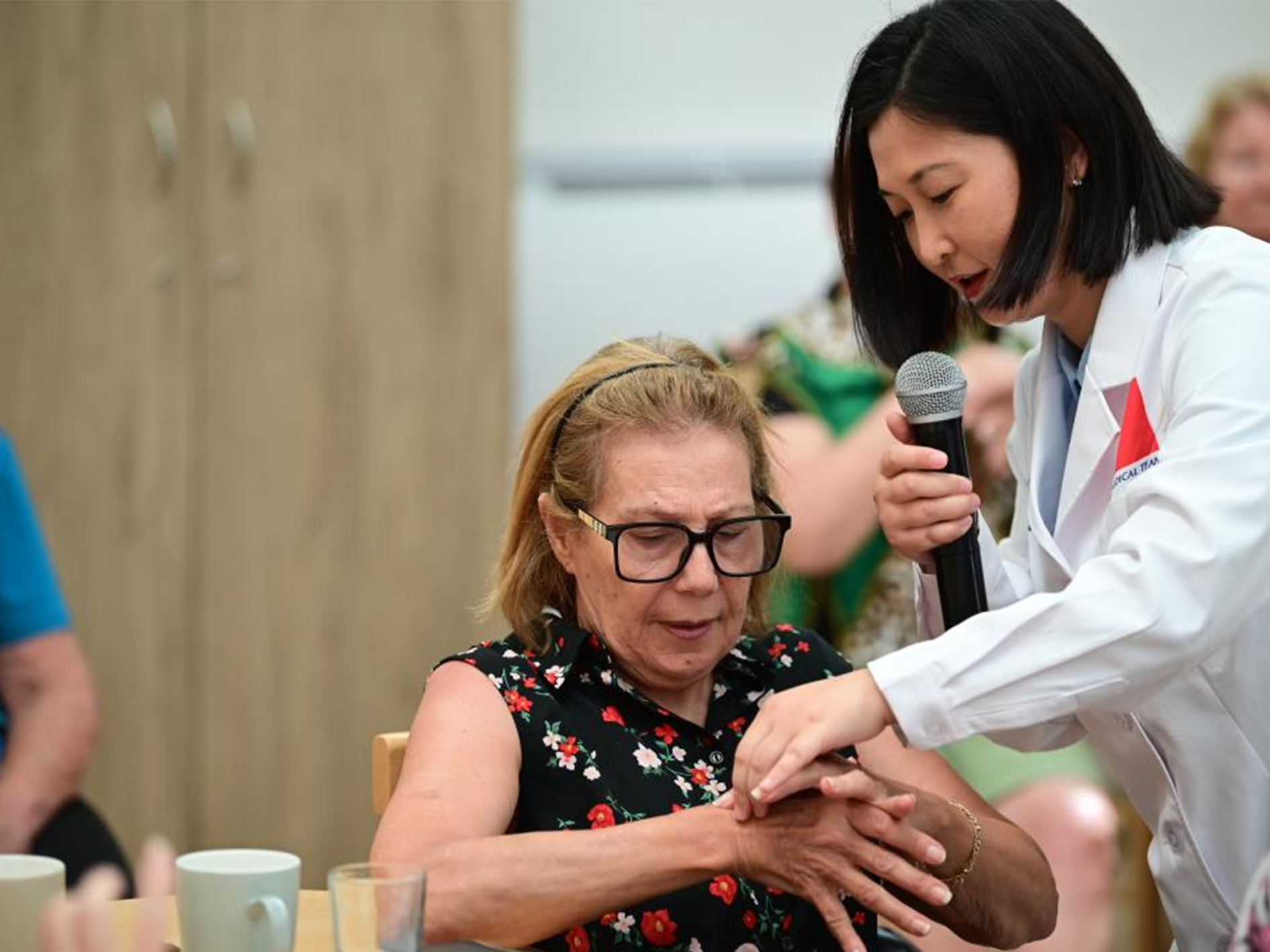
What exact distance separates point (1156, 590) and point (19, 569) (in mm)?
1680

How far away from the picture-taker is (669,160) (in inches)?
149

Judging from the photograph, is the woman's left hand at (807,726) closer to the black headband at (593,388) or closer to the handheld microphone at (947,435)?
the handheld microphone at (947,435)

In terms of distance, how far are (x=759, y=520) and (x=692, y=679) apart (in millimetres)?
178

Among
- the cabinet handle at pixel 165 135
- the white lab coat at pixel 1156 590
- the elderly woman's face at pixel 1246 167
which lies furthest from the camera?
the cabinet handle at pixel 165 135

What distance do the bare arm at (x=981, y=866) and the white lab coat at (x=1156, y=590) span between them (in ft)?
0.37

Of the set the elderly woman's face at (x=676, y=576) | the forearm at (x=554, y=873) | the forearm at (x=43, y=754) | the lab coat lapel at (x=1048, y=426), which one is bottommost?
the forearm at (x=43, y=754)

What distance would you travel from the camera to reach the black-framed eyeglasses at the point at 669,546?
173cm

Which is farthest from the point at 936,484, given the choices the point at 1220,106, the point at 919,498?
the point at 1220,106

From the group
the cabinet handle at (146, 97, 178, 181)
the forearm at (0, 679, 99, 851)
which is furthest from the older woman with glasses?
the cabinet handle at (146, 97, 178, 181)

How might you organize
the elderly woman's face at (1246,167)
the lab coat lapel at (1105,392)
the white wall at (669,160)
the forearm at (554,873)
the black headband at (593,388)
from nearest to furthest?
the forearm at (554,873) < the lab coat lapel at (1105,392) < the black headband at (593,388) < the elderly woman's face at (1246,167) < the white wall at (669,160)

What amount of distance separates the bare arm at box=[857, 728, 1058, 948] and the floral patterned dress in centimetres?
11

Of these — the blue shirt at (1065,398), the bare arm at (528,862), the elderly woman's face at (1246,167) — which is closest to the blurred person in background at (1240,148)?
the elderly woman's face at (1246,167)

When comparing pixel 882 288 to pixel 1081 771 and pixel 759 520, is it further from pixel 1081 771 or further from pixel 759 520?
pixel 1081 771

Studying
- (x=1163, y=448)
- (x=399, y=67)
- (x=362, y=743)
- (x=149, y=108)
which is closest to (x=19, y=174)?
(x=149, y=108)
